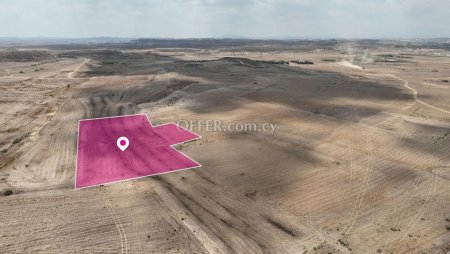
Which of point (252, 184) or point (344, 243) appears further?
point (252, 184)

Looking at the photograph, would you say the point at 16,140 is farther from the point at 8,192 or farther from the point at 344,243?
the point at 344,243

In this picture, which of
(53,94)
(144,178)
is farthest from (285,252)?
(53,94)

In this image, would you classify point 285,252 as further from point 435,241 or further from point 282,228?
point 435,241

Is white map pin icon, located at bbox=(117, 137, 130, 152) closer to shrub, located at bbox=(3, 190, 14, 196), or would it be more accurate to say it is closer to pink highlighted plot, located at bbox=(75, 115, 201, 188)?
pink highlighted plot, located at bbox=(75, 115, 201, 188)

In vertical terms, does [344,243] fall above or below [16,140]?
below

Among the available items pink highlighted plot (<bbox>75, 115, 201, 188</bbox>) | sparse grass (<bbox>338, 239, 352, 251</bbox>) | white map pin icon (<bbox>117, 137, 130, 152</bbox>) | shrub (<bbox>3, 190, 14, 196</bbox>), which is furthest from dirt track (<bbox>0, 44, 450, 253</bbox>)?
white map pin icon (<bbox>117, 137, 130, 152</bbox>)

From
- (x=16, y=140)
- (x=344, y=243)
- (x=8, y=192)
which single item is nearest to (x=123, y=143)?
(x=16, y=140)

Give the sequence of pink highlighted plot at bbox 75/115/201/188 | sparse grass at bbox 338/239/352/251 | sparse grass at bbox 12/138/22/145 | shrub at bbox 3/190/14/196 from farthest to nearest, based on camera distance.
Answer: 1. sparse grass at bbox 12/138/22/145
2. pink highlighted plot at bbox 75/115/201/188
3. shrub at bbox 3/190/14/196
4. sparse grass at bbox 338/239/352/251
